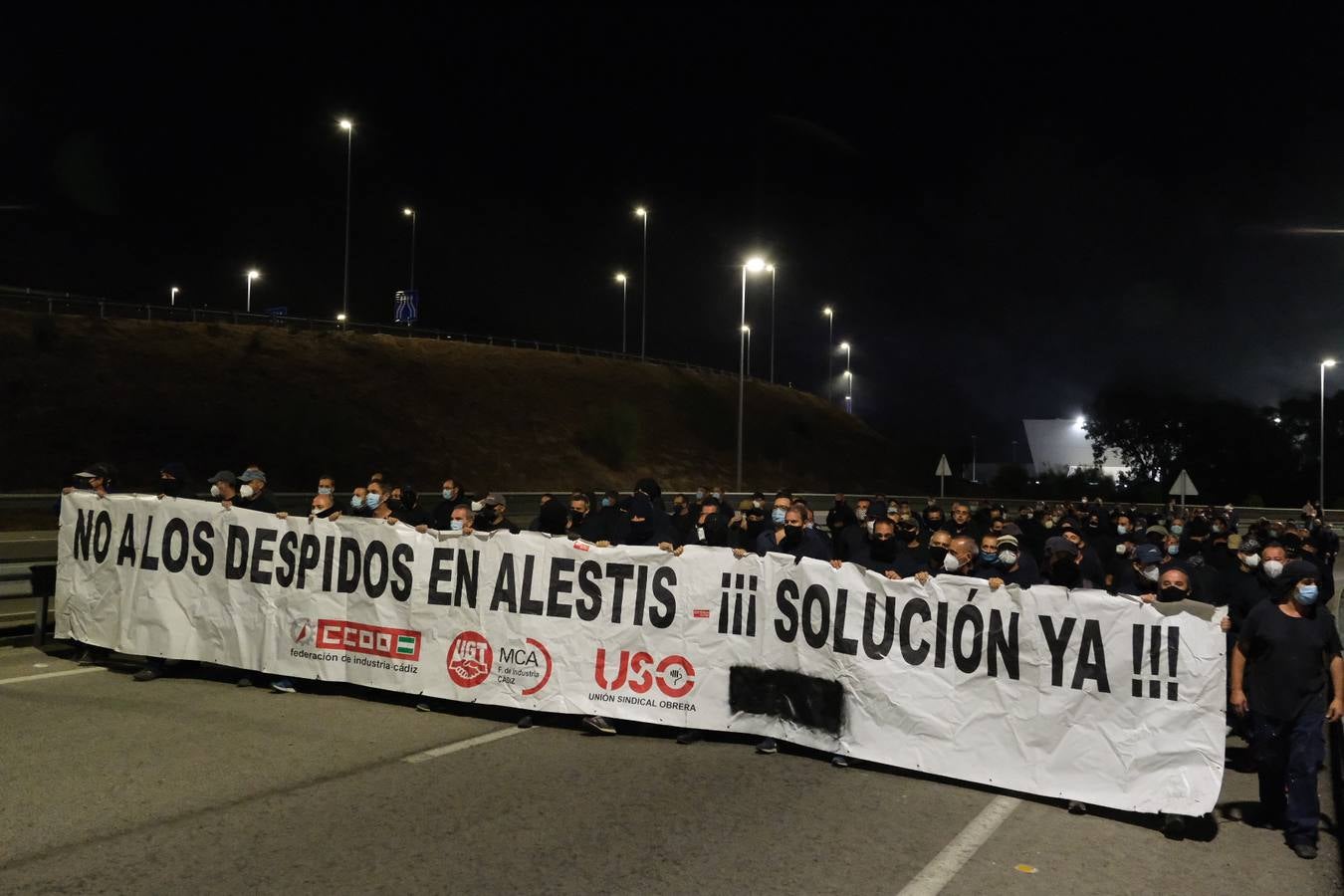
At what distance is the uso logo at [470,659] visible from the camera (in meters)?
7.88

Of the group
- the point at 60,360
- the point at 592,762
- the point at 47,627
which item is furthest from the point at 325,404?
the point at 592,762

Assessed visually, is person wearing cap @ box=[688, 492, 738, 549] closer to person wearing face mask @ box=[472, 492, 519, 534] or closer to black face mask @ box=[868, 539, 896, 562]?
person wearing face mask @ box=[472, 492, 519, 534]

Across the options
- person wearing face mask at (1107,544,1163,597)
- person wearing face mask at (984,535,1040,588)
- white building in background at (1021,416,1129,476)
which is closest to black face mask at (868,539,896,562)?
person wearing face mask at (984,535,1040,588)

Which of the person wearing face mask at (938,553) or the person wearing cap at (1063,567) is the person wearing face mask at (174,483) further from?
the person wearing cap at (1063,567)

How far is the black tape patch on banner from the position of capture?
687 cm

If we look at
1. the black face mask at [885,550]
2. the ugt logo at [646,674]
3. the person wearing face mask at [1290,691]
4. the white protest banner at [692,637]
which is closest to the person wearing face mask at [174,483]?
the white protest banner at [692,637]

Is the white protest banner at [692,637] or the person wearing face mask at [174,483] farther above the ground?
the person wearing face mask at [174,483]

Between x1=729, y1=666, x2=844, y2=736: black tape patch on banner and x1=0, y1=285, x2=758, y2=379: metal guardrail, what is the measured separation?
49334 mm

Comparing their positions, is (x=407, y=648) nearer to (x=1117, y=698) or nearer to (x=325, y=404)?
(x=1117, y=698)

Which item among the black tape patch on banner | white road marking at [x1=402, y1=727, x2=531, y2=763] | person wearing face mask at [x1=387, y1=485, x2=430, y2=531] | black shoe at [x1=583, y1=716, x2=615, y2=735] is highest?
person wearing face mask at [x1=387, y1=485, x2=430, y2=531]

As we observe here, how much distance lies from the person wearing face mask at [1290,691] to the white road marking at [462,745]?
4.81 metres

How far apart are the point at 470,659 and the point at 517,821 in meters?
2.83

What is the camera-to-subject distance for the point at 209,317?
5353cm

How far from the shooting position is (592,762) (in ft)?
21.4
